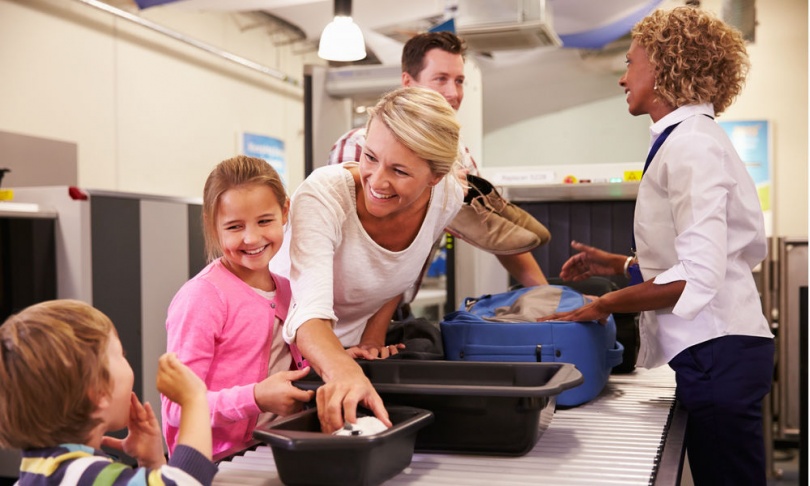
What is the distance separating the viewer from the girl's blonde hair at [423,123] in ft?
4.65

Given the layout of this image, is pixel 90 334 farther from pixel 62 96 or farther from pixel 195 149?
pixel 195 149

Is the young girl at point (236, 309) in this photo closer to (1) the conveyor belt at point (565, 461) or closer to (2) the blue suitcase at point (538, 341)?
(1) the conveyor belt at point (565, 461)

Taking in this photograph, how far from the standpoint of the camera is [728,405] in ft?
5.09

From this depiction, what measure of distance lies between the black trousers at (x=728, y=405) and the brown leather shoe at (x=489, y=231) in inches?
21.6

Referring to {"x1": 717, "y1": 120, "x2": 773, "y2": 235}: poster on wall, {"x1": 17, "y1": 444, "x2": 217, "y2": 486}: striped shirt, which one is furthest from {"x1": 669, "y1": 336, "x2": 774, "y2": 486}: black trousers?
{"x1": 717, "y1": 120, "x2": 773, "y2": 235}: poster on wall

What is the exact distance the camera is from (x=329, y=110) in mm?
4191

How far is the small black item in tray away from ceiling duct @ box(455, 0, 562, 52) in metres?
3.49

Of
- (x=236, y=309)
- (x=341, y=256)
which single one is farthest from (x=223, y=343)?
(x=341, y=256)

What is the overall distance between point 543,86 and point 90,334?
6.06m

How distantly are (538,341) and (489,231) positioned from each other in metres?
0.46

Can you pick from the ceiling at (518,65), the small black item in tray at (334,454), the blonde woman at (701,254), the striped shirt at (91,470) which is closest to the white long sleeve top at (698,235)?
the blonde woman at (701,254)

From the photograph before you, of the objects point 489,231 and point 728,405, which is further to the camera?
point 489,231

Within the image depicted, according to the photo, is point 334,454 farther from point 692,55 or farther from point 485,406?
point 692,55

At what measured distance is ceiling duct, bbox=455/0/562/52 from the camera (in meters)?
4.19
